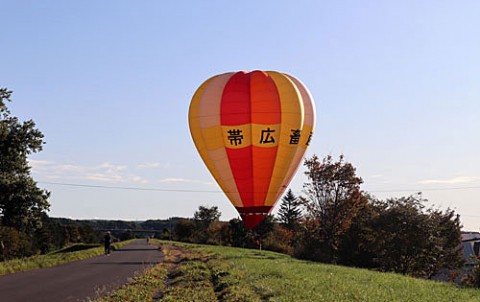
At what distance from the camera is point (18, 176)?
3828 cm

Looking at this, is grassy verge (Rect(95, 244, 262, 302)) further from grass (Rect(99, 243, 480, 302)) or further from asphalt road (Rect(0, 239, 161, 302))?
asphalt road (Rect(0, 239, 161, 302))

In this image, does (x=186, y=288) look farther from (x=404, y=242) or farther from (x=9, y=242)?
(x=9, y=242)

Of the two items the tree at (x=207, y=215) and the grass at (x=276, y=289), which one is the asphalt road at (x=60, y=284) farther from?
the tree at (x=207, y=215)

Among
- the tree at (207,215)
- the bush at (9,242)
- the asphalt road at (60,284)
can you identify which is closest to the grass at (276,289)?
the asphalt road at (60,284)

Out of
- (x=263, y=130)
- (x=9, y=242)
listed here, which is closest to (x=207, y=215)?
(x=9, y=242)

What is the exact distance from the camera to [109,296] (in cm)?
1540

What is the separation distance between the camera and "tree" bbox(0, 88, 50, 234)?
36.4 meters

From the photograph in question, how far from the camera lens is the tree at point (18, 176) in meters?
36.4

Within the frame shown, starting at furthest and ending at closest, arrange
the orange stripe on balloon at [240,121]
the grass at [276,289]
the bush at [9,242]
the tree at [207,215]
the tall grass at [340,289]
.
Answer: the tree at [207,215] → the bush at [9,242] → the orange stripe on balloon at [240,121] → the grass at [276,289] → the tall grass at [340,289]

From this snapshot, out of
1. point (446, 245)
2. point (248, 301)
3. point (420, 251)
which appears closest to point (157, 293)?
point (248, 301)

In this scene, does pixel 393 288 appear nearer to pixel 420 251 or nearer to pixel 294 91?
pixel 294 91

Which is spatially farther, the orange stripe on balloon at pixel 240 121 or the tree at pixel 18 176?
the tree at pixel 18 176

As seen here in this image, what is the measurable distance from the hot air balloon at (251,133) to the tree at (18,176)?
1623 cm

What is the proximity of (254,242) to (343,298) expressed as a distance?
211ft
